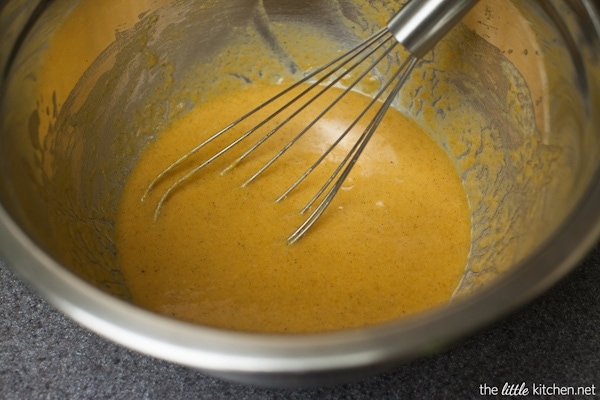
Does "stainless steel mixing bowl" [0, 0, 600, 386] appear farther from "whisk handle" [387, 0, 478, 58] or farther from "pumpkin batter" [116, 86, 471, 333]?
"whisk handle" [387, 0, 478, 58]

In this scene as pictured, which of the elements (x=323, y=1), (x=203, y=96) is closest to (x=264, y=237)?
(x=203, y=96)

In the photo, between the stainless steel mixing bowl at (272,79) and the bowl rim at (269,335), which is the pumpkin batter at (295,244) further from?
the bowl rim at (269,335)

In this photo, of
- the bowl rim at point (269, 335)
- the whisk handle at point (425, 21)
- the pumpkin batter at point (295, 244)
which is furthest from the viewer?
the pumpkin batter at point (295, 244)

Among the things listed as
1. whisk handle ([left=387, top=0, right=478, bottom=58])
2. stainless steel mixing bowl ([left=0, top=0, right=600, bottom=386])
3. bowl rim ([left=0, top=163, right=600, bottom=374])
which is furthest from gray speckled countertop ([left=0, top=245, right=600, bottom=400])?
whisk handle ([left=387, top=0, right=478, bottom=58])

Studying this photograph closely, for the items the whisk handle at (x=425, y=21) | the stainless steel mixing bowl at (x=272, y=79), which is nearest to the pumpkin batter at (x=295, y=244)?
the stainless steel mixing bowl at (x=272, y=79)

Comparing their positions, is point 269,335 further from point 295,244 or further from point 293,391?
point 295,244

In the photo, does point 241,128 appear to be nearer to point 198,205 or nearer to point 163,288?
point 198,205
